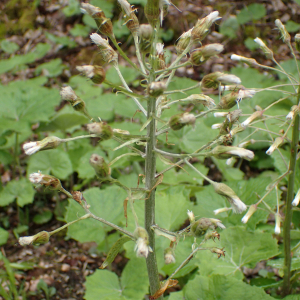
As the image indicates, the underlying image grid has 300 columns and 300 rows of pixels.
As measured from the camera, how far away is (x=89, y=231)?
277 centimetres

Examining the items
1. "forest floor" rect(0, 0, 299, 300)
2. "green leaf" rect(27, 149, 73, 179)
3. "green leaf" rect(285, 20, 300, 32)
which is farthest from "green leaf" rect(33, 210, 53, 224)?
"green leaf" rect(285, 20, 300, 32)

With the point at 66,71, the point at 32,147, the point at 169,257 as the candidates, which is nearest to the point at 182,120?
the point at 169,257

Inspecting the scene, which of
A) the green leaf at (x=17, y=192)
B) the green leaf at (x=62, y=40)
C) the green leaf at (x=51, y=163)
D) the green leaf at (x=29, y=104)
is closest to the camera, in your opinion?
the green leaf at (x=17, y=192)

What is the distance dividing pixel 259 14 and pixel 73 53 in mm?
3909

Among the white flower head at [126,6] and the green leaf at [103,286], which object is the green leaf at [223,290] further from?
the white flower head at [126,6]

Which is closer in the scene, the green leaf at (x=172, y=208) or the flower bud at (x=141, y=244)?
the flower bud at (x=141, y=244)

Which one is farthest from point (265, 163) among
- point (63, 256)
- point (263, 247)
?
point (63, 256)

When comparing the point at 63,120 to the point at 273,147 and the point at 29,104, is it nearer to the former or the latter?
the point at 29,104

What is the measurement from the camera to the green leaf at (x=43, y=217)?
11.5 ft

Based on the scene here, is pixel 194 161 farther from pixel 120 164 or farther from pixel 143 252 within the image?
pixel 143 252

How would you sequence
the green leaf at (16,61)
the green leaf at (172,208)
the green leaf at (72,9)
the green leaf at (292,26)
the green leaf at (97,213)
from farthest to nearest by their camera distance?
the green leaf at (72,9)
the green leaf at (292,26)
the green leaf at (16,61)
the green leaf at (97,213)
the green leaf at (172,208)

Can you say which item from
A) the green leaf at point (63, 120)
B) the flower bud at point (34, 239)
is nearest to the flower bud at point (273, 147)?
the flower bud at point (34, 239)

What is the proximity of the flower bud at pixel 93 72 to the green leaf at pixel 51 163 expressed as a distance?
217 centimetres

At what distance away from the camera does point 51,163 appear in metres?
3.49
